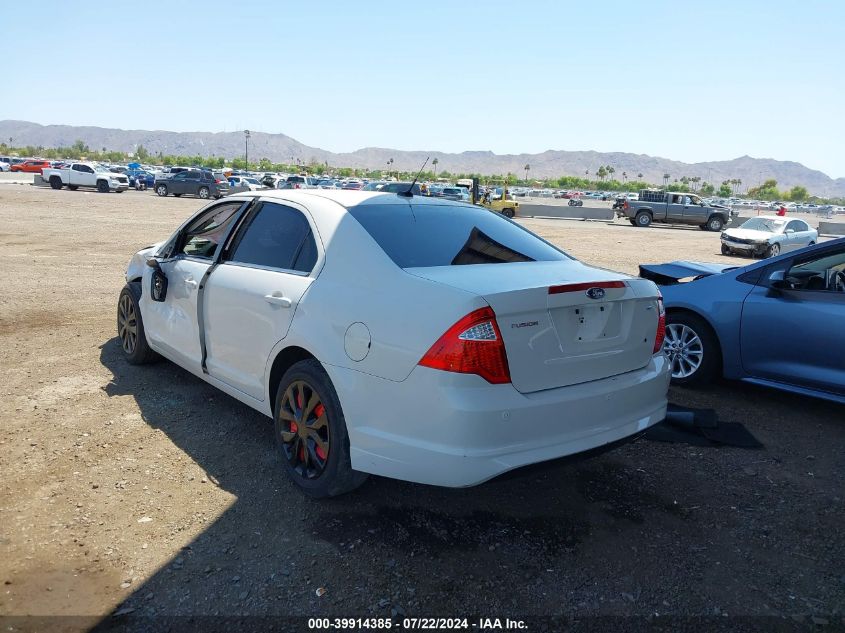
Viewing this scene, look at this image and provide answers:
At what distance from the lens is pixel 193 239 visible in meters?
4.91

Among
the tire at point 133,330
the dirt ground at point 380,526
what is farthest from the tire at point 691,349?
the tire at point 133,330

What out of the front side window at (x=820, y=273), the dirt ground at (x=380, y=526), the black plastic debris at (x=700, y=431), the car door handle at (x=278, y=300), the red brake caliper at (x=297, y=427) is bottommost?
the dirt ground at (x=380, y=526)

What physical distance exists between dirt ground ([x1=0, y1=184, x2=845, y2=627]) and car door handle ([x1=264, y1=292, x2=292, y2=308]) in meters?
1.00

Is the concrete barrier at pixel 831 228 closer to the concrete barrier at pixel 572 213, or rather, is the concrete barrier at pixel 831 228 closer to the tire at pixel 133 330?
the concrete barrier at pixel 572 213

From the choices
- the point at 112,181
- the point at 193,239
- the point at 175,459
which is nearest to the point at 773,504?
the point at 175,459

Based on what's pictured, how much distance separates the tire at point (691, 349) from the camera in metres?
5.48

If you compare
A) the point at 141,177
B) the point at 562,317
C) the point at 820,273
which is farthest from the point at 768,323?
the point at 141,177

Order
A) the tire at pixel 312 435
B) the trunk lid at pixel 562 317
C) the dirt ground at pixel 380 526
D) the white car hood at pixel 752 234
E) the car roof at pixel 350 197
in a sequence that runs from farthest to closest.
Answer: the white car hood at pixel 752 234 < the car roof at pixel 350 197 < the tire at pixel 312 435 < the trunk lid at pixel 562 317 < the dirt ground at pixel 380 526

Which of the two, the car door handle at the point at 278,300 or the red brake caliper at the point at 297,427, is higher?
the car door handle at the point at 278,300

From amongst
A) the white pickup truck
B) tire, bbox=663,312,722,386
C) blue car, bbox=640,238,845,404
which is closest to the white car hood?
blue car, bbox=640,238,845,404

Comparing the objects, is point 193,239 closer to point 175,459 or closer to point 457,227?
point 175,459

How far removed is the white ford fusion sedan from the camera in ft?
9.21

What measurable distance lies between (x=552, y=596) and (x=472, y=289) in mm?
1338

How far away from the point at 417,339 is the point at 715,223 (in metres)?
36.0
